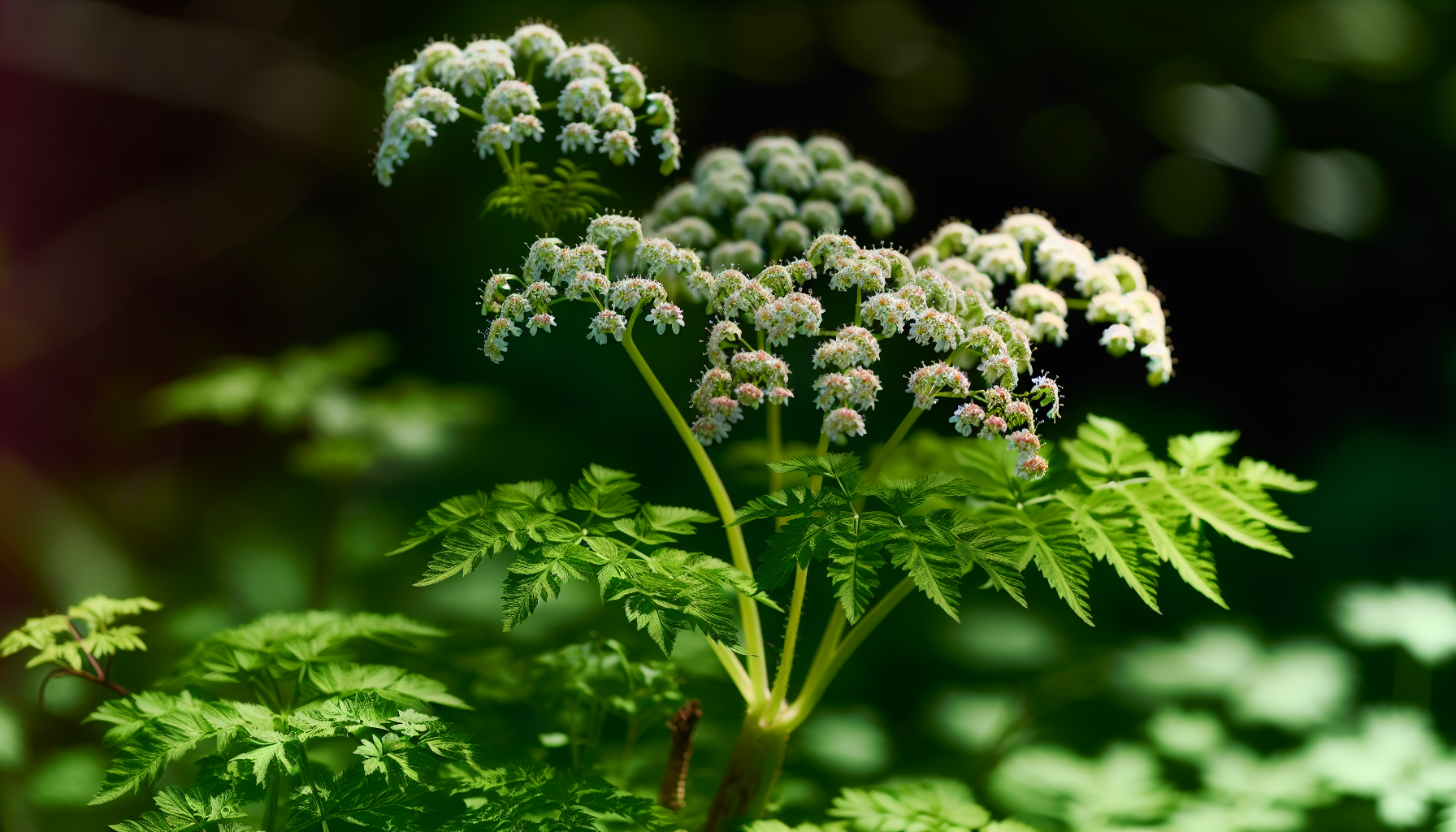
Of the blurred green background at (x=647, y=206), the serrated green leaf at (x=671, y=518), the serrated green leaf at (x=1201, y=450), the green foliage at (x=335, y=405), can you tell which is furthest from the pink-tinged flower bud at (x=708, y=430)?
the blurred green background at (x=647, y=206)

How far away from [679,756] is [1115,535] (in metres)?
0.80

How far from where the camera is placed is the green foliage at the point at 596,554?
132 cm

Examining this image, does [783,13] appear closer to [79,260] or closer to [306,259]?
[306,259]

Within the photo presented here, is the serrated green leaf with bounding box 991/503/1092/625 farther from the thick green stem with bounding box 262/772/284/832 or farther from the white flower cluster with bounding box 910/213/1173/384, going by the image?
the thick green stem with bounding box 262/772/284/832

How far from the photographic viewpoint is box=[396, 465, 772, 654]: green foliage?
1.32 meters

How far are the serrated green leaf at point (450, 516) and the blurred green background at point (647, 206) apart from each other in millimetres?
1640

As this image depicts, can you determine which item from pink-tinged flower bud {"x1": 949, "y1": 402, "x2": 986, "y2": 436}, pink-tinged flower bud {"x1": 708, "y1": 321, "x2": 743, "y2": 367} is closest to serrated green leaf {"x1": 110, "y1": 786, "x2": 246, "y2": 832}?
pink-tinged flower bud {"x1": 708, "y1": 321, "x2": 743, "y2": 367}

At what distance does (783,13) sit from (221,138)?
107 inches

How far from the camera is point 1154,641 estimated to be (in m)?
3.08

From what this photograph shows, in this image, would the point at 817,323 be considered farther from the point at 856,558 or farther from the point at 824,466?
the point at 856,558

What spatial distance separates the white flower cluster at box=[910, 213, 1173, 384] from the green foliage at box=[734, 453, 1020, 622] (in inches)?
11.8

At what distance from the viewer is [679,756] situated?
5.77 ft

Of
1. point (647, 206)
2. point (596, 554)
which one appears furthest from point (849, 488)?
point (647, 206)

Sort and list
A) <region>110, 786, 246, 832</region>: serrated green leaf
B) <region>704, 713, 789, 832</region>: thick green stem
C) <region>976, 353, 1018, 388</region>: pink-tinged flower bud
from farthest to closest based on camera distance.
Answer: <region>704, 713, 789, 832</region>: thick green stem < <region>976, 353, 1018, 388</region>: pink-tinged flower bud < <region>110, 786, 246, 832</region>: serrated green leaf
